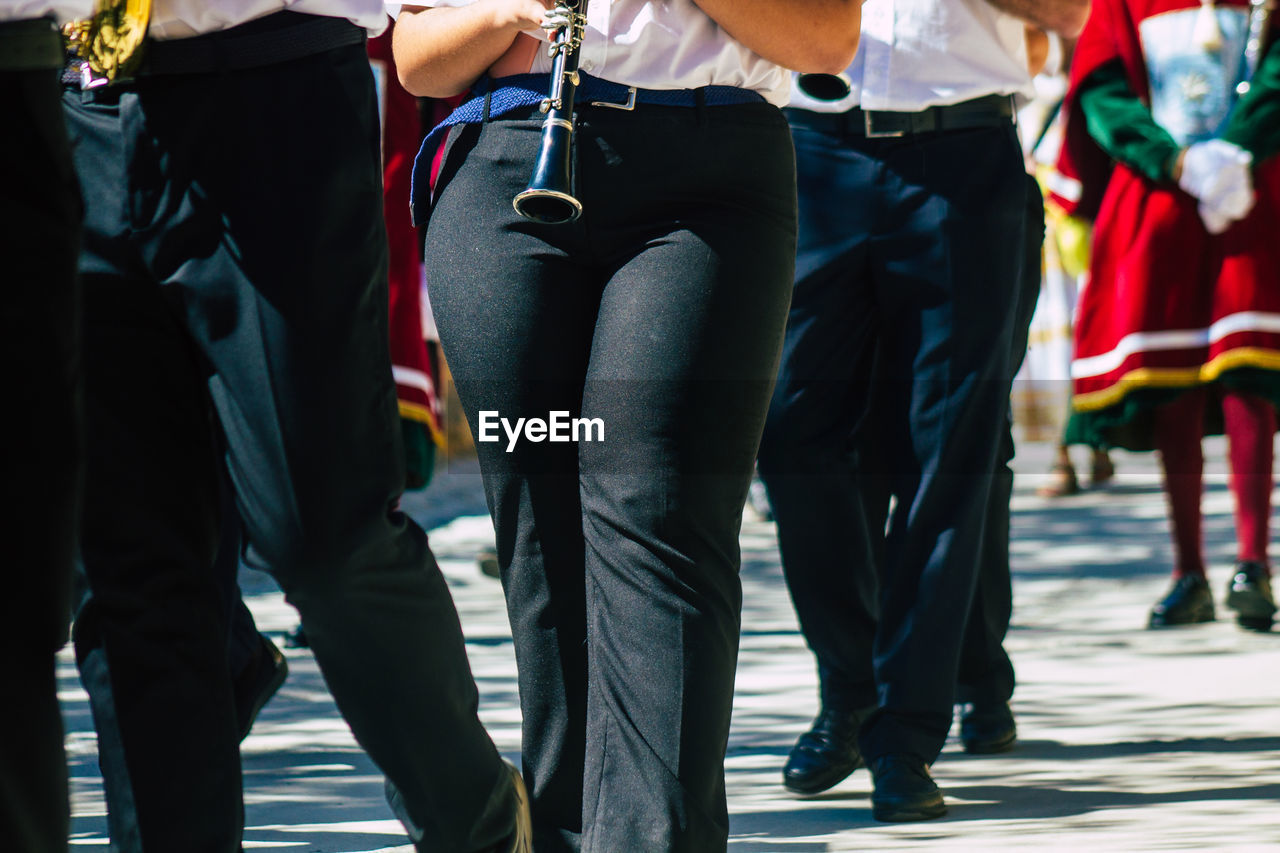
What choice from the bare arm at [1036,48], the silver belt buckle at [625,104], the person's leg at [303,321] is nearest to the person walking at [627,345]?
the silver belt buckle at [625,104]

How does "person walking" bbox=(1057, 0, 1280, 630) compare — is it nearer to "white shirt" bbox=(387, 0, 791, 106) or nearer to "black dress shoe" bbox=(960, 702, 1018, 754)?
"black dress shoe" bbox=(960, 702, 1018, 754)

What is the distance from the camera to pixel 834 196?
12.0 ft

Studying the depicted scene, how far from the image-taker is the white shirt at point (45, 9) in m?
1.87

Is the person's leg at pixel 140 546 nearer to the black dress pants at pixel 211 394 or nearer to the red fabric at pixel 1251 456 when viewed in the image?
the black dress pants at pixel 211 394

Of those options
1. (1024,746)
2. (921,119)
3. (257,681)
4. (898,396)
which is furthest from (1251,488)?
(257,681)

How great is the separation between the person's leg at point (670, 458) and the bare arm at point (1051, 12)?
1420 mm

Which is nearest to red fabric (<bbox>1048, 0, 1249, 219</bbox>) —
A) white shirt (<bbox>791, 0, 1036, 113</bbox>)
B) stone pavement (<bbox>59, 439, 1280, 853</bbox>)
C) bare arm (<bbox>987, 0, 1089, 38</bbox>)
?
stone pavement (<bbox>59, 439, 1280, 853</bbox>)

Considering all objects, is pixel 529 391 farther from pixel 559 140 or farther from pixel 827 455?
pixel 827 455

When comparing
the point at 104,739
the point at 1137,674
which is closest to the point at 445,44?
the point at 104,739

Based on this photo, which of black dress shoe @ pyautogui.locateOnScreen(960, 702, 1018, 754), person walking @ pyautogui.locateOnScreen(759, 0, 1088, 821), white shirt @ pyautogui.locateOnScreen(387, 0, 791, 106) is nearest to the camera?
white shirt @ pyautogui.locateOnScreen(387, 0, 791, 106)

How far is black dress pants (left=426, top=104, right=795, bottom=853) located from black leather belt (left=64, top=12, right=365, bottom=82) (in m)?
0.25

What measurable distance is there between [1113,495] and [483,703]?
5.69 meters

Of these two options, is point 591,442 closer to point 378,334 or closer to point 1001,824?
point 378,334

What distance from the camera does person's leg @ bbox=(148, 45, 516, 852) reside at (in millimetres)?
2354
